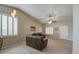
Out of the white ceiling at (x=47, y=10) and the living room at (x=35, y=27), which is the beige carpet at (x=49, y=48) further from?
the white ceiling at (x=47, y=10)

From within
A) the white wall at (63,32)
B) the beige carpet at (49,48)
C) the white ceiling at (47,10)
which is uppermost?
the white ceiling at (47,10)

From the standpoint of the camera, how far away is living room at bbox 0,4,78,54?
2660 mm

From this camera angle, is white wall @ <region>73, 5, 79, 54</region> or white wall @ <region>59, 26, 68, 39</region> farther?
white wall @ <region>59, 26, 68, 39</region>

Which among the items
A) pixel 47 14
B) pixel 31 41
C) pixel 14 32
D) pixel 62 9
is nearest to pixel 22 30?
pixel 14 32

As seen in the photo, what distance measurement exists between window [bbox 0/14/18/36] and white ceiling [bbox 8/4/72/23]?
38 centimetres

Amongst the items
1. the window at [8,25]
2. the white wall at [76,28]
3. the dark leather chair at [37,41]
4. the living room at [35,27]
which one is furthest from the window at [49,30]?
the window at [8,25]

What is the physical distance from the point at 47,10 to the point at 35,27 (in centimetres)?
59

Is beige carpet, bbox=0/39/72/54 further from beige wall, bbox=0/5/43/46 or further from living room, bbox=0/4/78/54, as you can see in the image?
beige wall, bbox=0/5/43/46

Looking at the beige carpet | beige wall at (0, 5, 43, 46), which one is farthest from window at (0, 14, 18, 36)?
the beige carpet

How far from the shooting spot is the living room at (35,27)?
2.66 m

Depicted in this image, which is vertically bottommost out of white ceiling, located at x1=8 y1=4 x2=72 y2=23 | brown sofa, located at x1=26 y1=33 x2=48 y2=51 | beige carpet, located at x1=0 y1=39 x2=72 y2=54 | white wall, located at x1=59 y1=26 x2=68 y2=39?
beige carpet, located at x1=0 y1=39 x2=72 y2=54

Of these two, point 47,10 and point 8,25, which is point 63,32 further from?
point 8,25

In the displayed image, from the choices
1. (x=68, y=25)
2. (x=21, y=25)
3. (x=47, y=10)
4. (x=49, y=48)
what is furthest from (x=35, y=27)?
(x=68, y=25)
